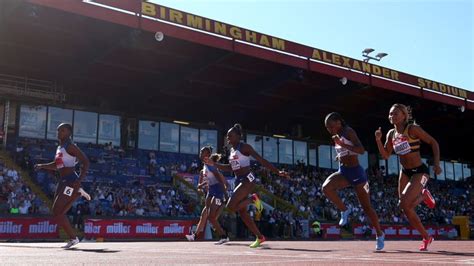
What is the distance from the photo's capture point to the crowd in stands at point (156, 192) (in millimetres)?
23922

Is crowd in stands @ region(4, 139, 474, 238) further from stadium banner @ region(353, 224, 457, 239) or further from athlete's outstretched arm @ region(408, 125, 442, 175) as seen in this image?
athlete's outstretched arm @ region(408, 125, 442, 175)

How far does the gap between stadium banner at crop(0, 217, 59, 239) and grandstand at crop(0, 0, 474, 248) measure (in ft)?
4.16

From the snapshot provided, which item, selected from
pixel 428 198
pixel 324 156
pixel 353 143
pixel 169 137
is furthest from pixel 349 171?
pixel 324 156

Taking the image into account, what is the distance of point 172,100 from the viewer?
110ft

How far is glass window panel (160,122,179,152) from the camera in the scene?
34688mm

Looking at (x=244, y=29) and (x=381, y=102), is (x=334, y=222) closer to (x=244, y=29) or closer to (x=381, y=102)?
(x=381, y=102)

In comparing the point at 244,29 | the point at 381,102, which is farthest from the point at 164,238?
the point at 381,102

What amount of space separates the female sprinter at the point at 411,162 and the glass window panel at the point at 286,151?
32.1 m

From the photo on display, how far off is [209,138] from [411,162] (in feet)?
96.0

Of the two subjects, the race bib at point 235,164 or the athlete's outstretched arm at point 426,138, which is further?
the race bib at point 235,164

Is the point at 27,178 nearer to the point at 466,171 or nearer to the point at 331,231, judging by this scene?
the point at 331,231

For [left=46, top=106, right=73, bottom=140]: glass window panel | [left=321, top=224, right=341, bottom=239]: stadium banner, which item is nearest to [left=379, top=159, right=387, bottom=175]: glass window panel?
[left=321, top=224, right=341, bottom=239]: stadium banner

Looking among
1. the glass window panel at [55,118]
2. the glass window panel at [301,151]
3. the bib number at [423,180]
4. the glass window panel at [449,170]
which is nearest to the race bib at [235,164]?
the bib number at [423,180]

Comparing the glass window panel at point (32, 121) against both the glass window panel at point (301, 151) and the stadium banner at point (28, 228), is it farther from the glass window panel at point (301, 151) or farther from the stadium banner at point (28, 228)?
the glass window panel at point (301, 151)
